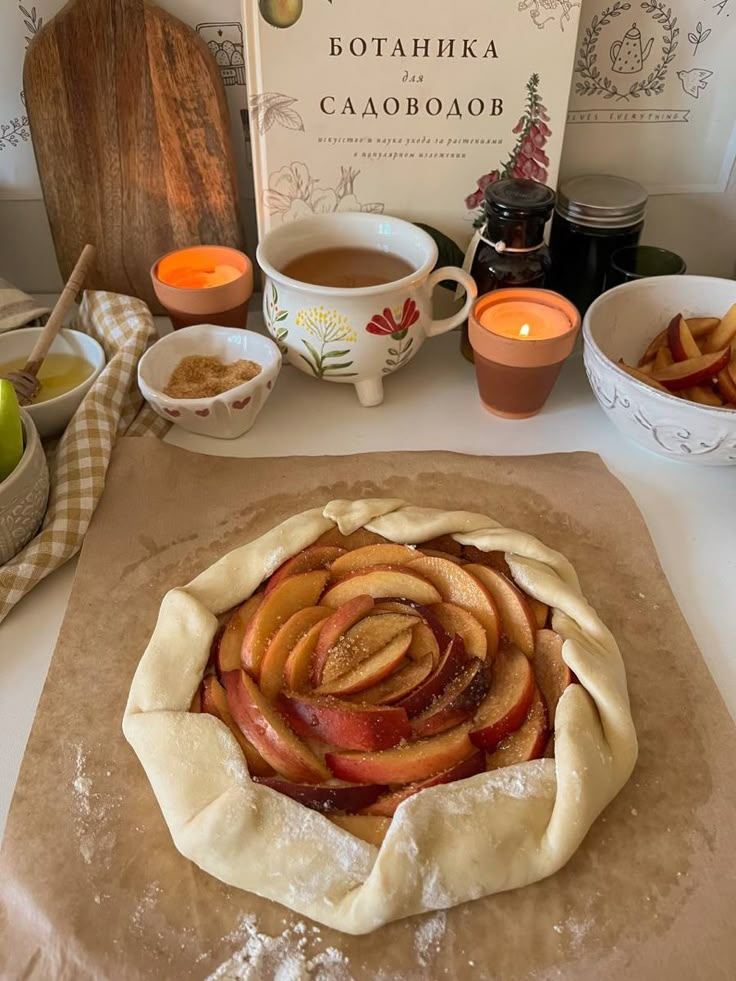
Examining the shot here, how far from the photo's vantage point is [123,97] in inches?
53.0

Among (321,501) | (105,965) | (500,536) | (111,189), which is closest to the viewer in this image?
(105,965)

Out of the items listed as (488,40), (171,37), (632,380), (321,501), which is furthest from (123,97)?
(632,380)

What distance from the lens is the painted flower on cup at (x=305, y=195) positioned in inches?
54.5

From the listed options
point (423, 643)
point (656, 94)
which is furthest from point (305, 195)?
point (423, 643)

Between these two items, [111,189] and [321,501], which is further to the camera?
[111,189]

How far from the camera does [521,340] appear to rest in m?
1.25

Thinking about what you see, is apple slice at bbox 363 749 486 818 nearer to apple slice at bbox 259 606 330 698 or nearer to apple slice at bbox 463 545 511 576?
apple slice at bbox 259 606 330 698

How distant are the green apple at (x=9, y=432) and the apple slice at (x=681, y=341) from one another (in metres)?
0.99

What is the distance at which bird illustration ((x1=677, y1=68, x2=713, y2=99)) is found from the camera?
4.43 feet

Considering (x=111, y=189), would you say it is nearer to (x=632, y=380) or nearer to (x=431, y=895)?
(x=632, y=380)

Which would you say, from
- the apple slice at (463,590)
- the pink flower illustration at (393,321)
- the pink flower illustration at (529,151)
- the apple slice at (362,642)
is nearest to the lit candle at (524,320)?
the pink flower illustration at (393,321)

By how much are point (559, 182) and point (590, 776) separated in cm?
107

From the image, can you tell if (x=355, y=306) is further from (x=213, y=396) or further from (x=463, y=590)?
(x=463, y=590)

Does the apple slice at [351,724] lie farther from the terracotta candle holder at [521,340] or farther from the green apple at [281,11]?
the green apple at [281,11]
